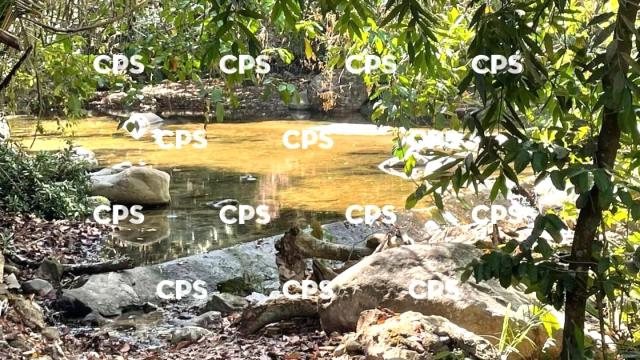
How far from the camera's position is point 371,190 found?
37.2ft

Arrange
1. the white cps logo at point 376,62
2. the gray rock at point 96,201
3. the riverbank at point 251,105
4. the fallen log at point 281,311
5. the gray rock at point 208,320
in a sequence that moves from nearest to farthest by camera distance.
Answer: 1. the white cps logo at point 376,62
2. the fallen log at point 281,311
3. the gray rock at point 208,320
4. the gray rock at point 96,201
5. the riverbank at point 251,105

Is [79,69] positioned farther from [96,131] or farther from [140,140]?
[96,131]

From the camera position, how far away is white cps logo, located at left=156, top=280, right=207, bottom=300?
644cm

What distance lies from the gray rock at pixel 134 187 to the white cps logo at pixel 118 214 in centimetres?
18

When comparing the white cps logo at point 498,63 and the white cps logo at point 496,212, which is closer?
the white cps logo at point 498,63

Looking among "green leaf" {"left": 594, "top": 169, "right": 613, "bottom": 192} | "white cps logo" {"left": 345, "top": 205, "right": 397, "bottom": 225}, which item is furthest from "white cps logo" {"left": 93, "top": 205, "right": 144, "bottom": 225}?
"green leaf" {"left": 594, "top": 169, "right": 613, "bottom": 192}

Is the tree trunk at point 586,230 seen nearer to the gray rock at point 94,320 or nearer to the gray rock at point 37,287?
the gray rock at point 94,320

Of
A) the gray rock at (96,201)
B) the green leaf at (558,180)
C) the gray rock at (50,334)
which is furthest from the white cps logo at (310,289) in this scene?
the gray rock at (96,201)

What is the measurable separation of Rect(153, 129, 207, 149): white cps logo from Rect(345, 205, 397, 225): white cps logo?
7.19 metres

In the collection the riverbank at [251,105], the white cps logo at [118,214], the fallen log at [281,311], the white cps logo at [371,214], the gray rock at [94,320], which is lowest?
the gray rock at [94,320]

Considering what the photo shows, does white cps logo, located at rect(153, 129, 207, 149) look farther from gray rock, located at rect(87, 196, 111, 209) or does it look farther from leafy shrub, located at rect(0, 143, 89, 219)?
leafy shrub, located at rect(0, 143, 89, 219)

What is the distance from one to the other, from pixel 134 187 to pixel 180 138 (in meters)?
7.57

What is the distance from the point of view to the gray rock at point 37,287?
5680mm

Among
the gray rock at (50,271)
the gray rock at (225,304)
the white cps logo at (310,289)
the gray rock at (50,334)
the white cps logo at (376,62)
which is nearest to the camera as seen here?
the white cps logo at (376,62)
